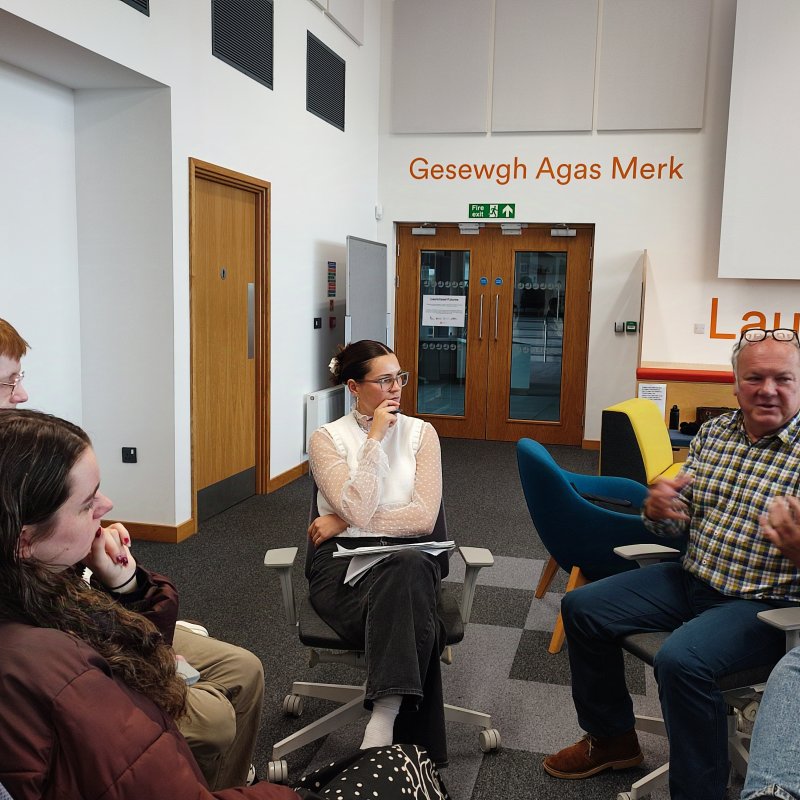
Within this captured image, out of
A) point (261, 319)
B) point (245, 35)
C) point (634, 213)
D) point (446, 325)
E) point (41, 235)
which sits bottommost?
point (446, 325)

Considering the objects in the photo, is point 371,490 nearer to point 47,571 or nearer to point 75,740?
point 47,571

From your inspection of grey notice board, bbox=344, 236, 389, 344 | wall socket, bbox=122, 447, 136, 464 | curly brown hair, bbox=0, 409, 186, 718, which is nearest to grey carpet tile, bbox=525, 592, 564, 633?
wall socket, bbox=122, 447, 136, 464

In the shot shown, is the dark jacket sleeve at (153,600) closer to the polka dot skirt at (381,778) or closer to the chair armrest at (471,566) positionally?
the polka dot skirt at (381,778)

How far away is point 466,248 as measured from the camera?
7.93 m

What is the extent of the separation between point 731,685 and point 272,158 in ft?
15.2

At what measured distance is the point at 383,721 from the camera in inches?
88.0

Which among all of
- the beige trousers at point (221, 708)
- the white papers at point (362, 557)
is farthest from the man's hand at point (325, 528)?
the beige trousers at point (221, 708)

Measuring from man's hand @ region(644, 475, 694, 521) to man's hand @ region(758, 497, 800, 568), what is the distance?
1.14 feet

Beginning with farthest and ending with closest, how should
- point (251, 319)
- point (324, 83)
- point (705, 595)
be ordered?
point (324, 83) < point (251, 319) < point (705, 595)

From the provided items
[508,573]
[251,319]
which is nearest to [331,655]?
[508,573]

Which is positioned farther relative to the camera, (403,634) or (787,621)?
(403,634)

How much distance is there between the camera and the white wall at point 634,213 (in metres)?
7.12

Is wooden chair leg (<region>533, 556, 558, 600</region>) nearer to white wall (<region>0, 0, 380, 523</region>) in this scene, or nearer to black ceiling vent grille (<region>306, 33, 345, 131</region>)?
white wall (<region>0, 0, 380, 523</region>)

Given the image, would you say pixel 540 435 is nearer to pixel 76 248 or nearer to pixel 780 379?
pixel 76 248
